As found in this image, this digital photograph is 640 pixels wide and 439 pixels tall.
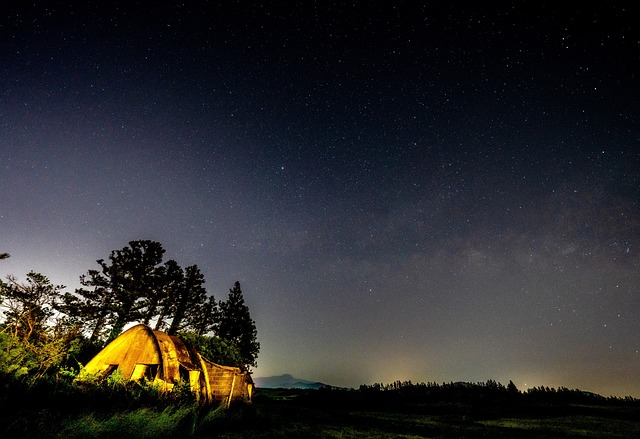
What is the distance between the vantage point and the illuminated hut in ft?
41.2

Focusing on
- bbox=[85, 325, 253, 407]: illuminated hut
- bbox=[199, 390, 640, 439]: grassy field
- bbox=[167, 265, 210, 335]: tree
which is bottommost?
bbox=[199, 390, 640, 439]: grassy field

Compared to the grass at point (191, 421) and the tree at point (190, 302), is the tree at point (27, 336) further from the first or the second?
the tree at point (190, 302)

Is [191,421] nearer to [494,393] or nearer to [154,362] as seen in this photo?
[154,362]

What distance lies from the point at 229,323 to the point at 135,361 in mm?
31230

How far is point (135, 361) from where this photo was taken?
12883mm

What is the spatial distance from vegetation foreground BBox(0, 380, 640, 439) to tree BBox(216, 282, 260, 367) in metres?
12.9

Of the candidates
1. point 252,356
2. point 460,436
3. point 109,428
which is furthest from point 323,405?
point 109,428

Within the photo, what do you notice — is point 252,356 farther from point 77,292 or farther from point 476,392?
point 476,392

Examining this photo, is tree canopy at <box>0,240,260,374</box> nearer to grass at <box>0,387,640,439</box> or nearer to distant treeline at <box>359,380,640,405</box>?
grass at <box>0,387,640,439</box>

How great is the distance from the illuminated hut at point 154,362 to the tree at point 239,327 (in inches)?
1139

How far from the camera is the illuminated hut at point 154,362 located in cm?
1255

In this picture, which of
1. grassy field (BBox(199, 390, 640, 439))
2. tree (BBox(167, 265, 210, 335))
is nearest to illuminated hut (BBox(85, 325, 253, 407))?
grassy field (BBox(199, 390, 640, 439))

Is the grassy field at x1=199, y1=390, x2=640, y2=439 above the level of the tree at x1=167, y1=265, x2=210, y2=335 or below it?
below

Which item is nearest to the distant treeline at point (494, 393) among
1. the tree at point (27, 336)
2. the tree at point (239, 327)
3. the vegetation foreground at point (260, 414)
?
the vegetation foreground at point (260, 414)
